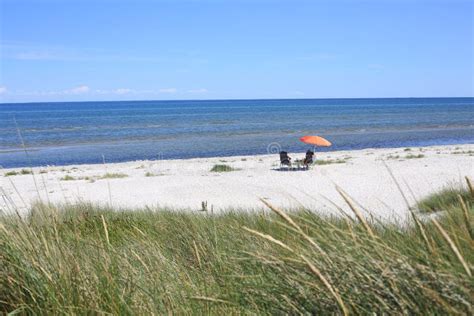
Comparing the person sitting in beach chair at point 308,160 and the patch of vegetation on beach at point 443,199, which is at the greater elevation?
the patch of vegetation on beach at point 443,199

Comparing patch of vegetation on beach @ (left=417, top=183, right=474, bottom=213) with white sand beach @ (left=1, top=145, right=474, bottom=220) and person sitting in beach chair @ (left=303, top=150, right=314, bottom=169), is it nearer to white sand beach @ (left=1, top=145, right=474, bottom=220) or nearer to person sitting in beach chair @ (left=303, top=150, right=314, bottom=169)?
white sand beach @ (left=1, top=145, right=474, bottom=220)

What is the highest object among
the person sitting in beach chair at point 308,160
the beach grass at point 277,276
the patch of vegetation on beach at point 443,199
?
the beach grass at point 277,276

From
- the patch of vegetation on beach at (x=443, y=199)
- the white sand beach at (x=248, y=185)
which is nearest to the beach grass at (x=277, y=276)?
the patch of vegetation on beach at (x=443, y=199)

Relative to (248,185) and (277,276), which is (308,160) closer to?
(248,185)

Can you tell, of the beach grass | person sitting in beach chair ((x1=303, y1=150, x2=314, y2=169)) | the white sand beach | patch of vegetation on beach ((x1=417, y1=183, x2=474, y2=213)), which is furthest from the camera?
person sitting in beach chair ((x1=303, y1=150, x2=314, y2=169))

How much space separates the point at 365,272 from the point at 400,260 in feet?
0.50

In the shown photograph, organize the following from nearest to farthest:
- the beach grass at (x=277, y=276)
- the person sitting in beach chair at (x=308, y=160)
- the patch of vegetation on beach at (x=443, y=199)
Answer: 1. the beach grass at (x=277, y=276)
2. the patch of vegetation on beach at (x=443, y=199)
3. the person sitting in beach chair at (x=308, y=160)

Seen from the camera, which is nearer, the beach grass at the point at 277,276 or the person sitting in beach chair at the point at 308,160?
the beach grass at the point at 277,276

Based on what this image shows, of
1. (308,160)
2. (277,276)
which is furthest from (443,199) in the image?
(308,160)

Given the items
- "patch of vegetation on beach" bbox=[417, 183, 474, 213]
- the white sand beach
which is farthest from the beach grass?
the white sand beach

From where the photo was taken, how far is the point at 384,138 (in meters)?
39.2

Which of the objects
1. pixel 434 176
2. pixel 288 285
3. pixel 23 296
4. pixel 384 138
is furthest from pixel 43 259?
pixel 384 138

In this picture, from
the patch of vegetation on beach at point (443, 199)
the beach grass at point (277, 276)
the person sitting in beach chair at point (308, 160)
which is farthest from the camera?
the person sitting in beach chair at point (308, 160)

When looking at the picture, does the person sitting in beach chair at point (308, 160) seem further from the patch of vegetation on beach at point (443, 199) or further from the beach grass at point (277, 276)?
the beach grass at point (277, 276)
